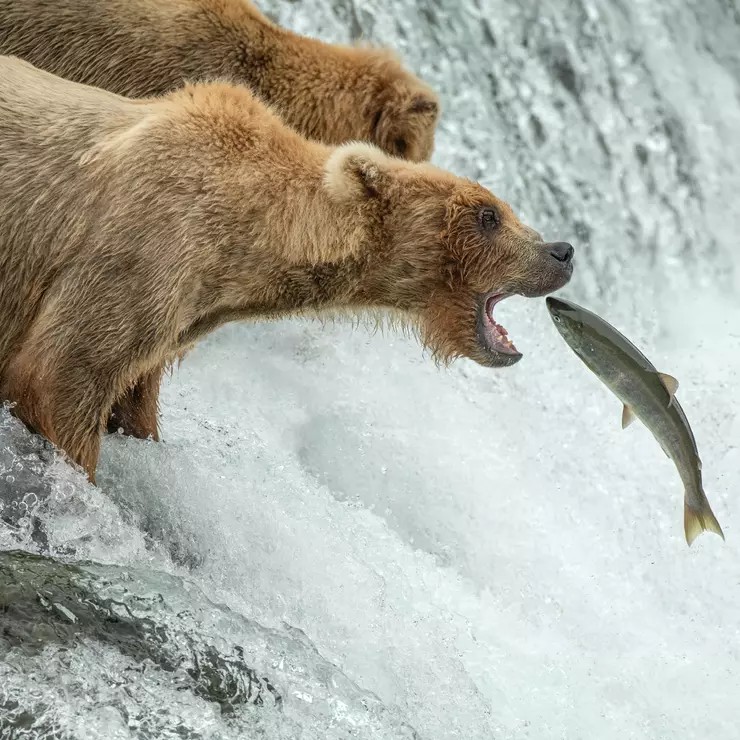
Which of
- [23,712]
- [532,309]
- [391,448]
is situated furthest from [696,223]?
[23,712]

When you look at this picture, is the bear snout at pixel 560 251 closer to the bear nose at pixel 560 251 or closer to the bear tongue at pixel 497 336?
the bear nose at pixel 560 251

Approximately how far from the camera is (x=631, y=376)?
539cm

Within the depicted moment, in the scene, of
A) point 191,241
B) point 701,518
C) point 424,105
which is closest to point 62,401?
point 191,241

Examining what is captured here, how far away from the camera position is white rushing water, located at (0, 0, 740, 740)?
4.64 meters

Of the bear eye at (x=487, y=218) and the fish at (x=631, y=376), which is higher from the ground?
the bear eye at (x=487, y=218)

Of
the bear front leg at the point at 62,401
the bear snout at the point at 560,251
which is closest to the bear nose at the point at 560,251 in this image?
the bear snout at the point at 560,251

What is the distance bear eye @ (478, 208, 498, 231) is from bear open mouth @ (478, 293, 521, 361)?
1.01ft

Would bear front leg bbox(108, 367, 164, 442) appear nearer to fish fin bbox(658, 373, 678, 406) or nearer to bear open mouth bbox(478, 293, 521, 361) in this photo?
bear open mouth bbox(478, 293, 521, 361)

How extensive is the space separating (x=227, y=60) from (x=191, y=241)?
2.41m

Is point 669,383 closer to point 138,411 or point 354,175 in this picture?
point 354,175

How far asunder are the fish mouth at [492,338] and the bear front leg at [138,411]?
154 centimetres

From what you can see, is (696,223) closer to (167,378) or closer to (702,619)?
(702,619)

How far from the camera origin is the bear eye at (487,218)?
5371 mm

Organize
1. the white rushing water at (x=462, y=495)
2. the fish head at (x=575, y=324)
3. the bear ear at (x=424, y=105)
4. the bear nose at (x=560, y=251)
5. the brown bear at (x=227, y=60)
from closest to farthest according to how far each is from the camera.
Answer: the white rushing water at (x=462, y=495)
the fish head at (x=575, y=324)
the bear nose at (x=560, y=251)
the brown bear at (x=227, y=60)
the bear ear at (x=424, y=105)
